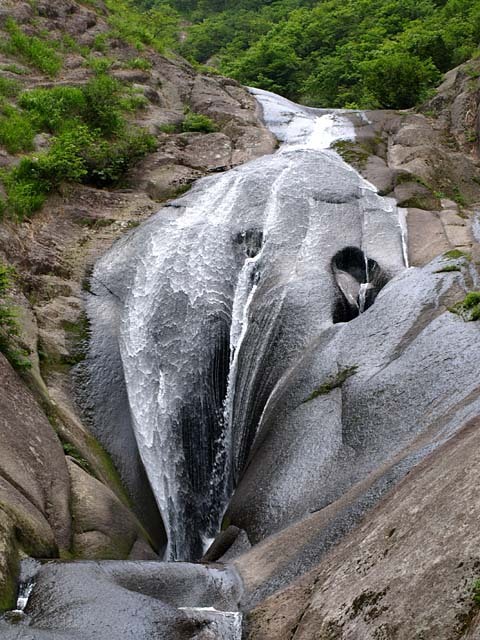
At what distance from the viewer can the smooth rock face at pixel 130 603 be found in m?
6.20

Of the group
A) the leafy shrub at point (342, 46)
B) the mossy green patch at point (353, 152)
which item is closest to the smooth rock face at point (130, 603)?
the mossy green patch at point (353, 152)

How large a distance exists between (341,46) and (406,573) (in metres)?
33.8

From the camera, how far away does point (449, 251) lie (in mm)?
12609

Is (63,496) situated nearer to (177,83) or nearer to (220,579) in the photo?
(220,579)

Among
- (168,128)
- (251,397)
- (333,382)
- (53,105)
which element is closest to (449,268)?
(333,382)

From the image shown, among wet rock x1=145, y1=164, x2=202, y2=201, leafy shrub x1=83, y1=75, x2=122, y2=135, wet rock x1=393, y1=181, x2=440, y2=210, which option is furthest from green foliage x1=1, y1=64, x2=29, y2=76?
wet rock x1=393, y1=181, x2=440, y2=210

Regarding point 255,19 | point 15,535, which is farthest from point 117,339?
point 255,19

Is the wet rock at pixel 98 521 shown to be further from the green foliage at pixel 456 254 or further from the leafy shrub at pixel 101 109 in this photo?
the leafy shrub at pixel 101 109

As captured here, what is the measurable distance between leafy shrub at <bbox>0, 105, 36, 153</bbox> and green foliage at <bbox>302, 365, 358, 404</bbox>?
11.1 metres

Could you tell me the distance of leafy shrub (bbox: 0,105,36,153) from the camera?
1719cm

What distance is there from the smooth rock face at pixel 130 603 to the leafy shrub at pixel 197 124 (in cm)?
1628

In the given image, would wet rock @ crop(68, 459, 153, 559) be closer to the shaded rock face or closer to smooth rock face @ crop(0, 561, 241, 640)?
smooth rock face @ crop(0, 561, 241, 640)

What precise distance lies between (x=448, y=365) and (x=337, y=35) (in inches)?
1306

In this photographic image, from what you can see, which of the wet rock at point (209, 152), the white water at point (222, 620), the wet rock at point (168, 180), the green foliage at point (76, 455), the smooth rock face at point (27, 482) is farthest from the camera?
the wet rock at point (209, 152)
